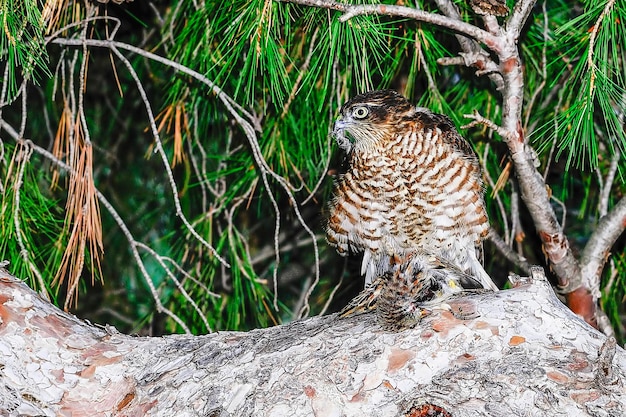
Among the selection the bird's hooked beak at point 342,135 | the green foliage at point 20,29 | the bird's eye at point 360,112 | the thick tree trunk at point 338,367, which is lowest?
the thick tree trunk at point 338,367

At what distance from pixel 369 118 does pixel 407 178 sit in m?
0.28

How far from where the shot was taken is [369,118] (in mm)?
3098

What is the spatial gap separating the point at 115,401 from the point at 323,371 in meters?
0.61

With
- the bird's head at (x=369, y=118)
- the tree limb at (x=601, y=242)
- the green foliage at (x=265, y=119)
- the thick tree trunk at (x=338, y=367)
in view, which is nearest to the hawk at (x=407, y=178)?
the bird's head at (x=369, y=118)

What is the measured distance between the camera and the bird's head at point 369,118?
10.1 ft

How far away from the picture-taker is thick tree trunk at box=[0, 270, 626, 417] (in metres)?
2.22

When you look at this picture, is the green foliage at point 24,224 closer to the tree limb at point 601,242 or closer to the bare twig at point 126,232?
the bare twig at point 126,232

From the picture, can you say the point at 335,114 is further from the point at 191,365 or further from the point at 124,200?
the point at 124,200

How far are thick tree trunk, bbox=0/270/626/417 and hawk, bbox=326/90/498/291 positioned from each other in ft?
2.45

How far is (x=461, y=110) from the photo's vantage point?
3592 mm

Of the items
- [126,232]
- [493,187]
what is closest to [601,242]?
[493,187]

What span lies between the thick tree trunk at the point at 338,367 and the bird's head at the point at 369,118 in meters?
0.77

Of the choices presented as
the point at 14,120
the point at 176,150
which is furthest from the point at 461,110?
the point at 14,120

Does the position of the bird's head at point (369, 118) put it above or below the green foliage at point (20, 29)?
→ below
